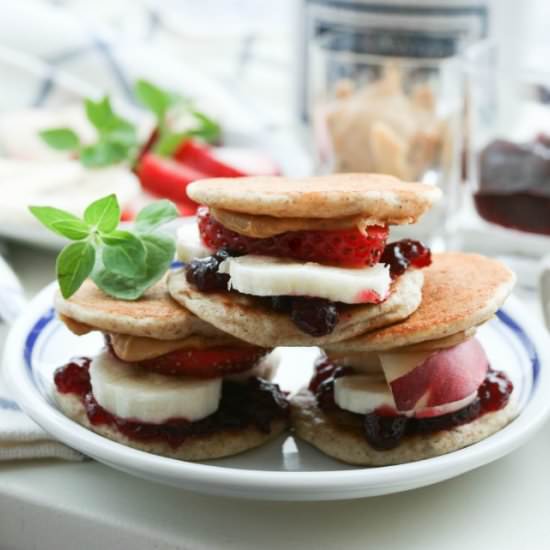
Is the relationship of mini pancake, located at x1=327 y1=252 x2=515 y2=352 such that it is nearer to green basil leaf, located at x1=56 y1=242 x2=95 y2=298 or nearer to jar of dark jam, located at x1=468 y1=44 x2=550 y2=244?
green basil leaf, located at x1=56 y1=242 x2=95 y2=298

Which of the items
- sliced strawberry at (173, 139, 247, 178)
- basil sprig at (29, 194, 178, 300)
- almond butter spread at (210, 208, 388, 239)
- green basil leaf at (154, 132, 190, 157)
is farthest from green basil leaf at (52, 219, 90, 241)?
green basil leaf at (154, 132, 190, 157)

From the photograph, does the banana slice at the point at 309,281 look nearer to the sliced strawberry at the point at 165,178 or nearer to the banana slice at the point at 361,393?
the banana slice at the point at 361,393

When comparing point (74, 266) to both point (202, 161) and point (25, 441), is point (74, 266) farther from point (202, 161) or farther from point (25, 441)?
point (202, 161)

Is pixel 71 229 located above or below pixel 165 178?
above

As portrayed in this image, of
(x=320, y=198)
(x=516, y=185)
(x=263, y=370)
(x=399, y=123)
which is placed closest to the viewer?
(x=320, y=198)

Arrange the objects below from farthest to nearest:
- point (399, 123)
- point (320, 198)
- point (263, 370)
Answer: point (399, 123), point (263, 370), point (320, 198)

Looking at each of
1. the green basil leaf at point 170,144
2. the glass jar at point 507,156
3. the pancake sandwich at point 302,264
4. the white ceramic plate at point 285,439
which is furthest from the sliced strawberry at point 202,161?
the pancake sandwich at point 302,264

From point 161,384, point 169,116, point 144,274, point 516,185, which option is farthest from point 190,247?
point 169,116

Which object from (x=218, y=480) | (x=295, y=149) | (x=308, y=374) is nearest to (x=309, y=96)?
(x=295, y=149)
